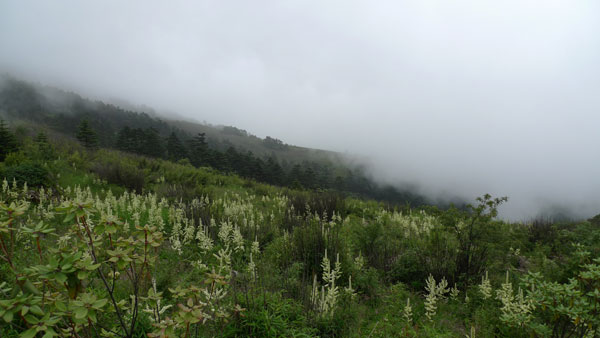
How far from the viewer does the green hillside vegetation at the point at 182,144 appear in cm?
3947

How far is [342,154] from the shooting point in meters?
116

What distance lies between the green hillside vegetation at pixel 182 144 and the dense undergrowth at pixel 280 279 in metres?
11.2

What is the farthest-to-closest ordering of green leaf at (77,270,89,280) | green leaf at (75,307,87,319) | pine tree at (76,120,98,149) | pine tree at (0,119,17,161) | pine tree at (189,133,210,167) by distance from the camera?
pine tree at (189,133,210,167), pine tree at (76,120,98,149), pine tree at (0,119,17,161), green leaf at (77,270,89,280), green leaf at (75,307,87,319)

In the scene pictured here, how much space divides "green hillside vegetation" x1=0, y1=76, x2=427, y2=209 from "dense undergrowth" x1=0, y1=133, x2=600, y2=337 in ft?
36.7

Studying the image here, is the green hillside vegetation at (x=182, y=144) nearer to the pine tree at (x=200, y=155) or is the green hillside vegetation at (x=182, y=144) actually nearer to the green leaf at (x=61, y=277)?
the pine tree at (x=200, y=155)

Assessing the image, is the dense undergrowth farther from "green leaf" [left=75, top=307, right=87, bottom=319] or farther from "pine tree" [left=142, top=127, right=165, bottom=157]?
"pine tree" [left=142, top=127, right=165, bottom=157]

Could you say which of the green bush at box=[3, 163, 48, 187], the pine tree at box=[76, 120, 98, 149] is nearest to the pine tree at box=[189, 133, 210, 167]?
the pine tree at box=[76, 120, 98, 149]

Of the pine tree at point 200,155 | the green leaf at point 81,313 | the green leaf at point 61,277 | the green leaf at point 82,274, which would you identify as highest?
the green leaf at point 82,274

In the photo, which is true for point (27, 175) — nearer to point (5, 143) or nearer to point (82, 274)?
point (5, 143)

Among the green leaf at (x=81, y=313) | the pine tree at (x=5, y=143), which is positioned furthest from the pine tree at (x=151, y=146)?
the green leaf at (x=81, y=313)

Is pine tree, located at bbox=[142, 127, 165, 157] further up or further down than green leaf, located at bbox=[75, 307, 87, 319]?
further down

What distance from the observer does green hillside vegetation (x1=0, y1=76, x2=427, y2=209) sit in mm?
39469

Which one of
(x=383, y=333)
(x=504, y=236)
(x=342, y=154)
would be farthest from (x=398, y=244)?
(x=342, y=154)

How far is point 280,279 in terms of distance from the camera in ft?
13.0
